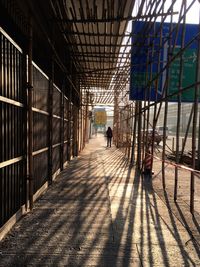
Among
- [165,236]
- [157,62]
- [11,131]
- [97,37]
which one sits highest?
[97,37]

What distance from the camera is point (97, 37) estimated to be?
10.3m

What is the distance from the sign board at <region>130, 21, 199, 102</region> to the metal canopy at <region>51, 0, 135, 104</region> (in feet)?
1.35

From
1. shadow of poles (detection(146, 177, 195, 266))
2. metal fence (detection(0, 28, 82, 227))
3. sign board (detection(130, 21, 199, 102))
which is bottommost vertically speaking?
shadow of poles (detection(146, 177, 195, 266))

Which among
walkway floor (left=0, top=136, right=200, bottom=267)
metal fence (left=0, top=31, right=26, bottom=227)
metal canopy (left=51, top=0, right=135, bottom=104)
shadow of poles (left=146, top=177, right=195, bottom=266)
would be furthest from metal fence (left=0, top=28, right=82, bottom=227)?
shadow of poles (left=146, top=177, right=195, bottom=266)

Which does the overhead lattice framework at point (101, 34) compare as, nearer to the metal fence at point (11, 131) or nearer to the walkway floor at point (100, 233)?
the metal fence at point (11, 131)

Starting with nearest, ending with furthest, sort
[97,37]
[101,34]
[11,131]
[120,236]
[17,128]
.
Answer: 1. [120,236]
2. [11,131]
3. [17,128]
4. [101,34]
5. [97,37]

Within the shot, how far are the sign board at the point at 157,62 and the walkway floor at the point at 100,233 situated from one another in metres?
3.87

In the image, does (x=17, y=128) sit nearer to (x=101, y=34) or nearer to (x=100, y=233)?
(x=100, y=233)

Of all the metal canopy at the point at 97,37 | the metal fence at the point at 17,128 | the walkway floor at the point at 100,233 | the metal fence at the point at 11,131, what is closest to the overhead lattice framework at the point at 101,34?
the metal canopy at the point at 97,37

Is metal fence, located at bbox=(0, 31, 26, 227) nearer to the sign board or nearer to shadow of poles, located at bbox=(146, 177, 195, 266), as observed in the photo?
shadow of poles, located at bbox=(146, 177, 195, 266)

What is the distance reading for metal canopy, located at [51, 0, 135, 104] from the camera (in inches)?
292

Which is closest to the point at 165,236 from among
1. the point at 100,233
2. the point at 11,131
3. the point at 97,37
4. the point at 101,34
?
the point at 100,233

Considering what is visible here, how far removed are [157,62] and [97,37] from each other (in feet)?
6.23

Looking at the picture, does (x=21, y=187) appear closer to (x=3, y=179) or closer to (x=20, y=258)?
(x=3, y=179)
